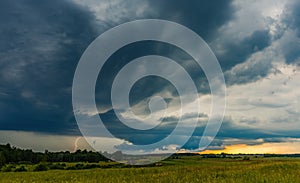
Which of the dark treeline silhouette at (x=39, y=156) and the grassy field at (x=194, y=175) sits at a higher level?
the dark treeline silhouette at (x=39, y=156)

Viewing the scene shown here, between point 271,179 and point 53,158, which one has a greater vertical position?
point 53,158

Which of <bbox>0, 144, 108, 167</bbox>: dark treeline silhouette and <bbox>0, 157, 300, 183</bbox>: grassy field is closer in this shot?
<bbox>0, 157, 300, 183</bbox>: grassy field

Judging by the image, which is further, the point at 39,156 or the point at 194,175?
the point at 39,156

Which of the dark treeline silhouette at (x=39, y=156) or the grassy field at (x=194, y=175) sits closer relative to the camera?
the grassy field at (x=194, y=175)

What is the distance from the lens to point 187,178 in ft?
74.1

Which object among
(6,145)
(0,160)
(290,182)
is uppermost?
(6,145)

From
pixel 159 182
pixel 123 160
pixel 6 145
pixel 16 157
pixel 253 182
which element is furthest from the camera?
pixel 6 145

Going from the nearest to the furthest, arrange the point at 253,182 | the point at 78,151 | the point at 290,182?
the point at 290,182
the point at 253,182
the point at 78,151

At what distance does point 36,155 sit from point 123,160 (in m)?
48.5

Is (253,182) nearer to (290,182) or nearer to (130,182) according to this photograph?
(290,182)

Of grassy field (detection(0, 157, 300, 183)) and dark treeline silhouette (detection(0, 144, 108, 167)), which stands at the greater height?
dark treeline silhouette (detection(0, 144, 108, 167))

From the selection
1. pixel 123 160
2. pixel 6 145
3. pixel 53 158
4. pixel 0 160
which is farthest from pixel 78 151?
pixel 123 160

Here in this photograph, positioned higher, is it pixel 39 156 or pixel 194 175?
pixel 39 156

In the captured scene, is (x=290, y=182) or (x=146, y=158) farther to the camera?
(x=146, y=158)
